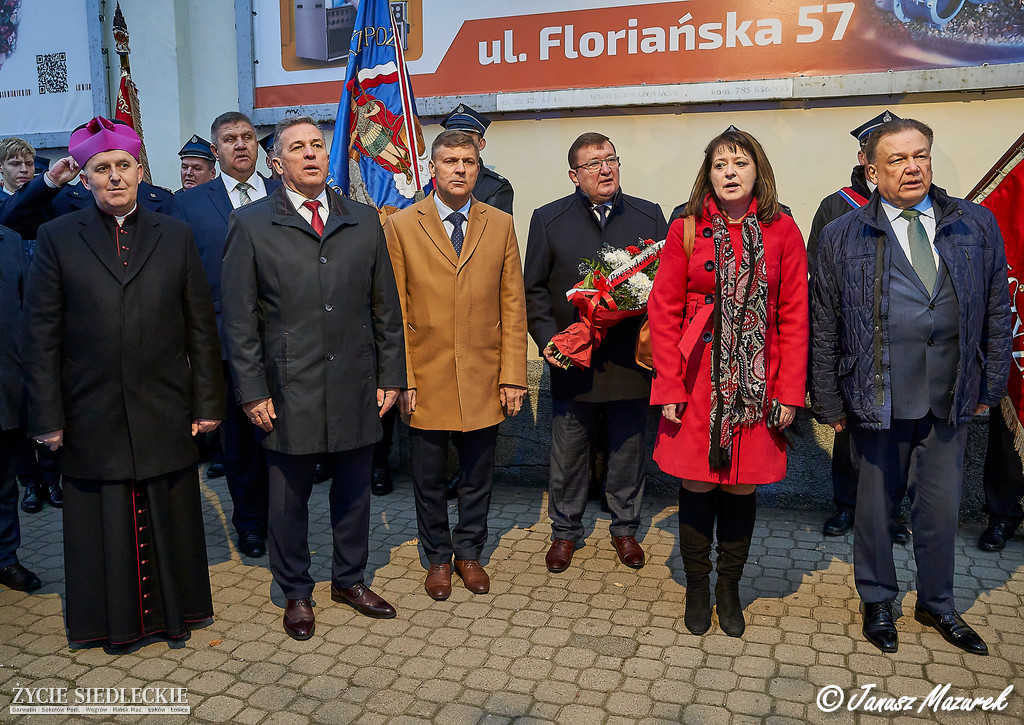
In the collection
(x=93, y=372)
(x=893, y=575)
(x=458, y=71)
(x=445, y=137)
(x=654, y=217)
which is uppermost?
(x=458, y=71)

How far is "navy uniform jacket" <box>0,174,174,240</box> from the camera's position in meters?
5.49

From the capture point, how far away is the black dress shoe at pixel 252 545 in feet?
16.8

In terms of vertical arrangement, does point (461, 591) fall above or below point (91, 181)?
below

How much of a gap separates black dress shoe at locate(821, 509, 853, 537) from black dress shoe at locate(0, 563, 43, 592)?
4.53 m

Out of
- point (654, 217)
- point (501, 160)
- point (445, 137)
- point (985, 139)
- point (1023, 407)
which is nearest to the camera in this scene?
point (445, 137)

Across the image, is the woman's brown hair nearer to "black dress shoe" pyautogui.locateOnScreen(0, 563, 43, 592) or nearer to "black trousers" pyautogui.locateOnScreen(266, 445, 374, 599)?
"black trousers" pyautogui.locateOnScreen(266, 445, 374, 599)

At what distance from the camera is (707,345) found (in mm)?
3900

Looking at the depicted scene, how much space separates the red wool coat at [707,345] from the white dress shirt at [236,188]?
8.97 ft

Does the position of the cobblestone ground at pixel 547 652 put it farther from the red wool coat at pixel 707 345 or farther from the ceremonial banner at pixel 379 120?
the ceremonial banner at pixel 379 120

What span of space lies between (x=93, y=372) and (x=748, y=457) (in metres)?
2.87

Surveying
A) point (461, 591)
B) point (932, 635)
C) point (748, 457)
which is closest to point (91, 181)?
point (461, 591)

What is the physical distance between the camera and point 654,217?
16.6 ft

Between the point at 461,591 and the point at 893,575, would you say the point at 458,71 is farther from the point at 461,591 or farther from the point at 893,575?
the point at 893,575

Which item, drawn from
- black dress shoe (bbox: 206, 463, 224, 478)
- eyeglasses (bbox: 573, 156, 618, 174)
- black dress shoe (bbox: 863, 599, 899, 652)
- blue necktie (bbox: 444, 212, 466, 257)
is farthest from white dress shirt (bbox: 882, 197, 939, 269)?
black dress shoe (bbox: 206, 463, 224, 478)
